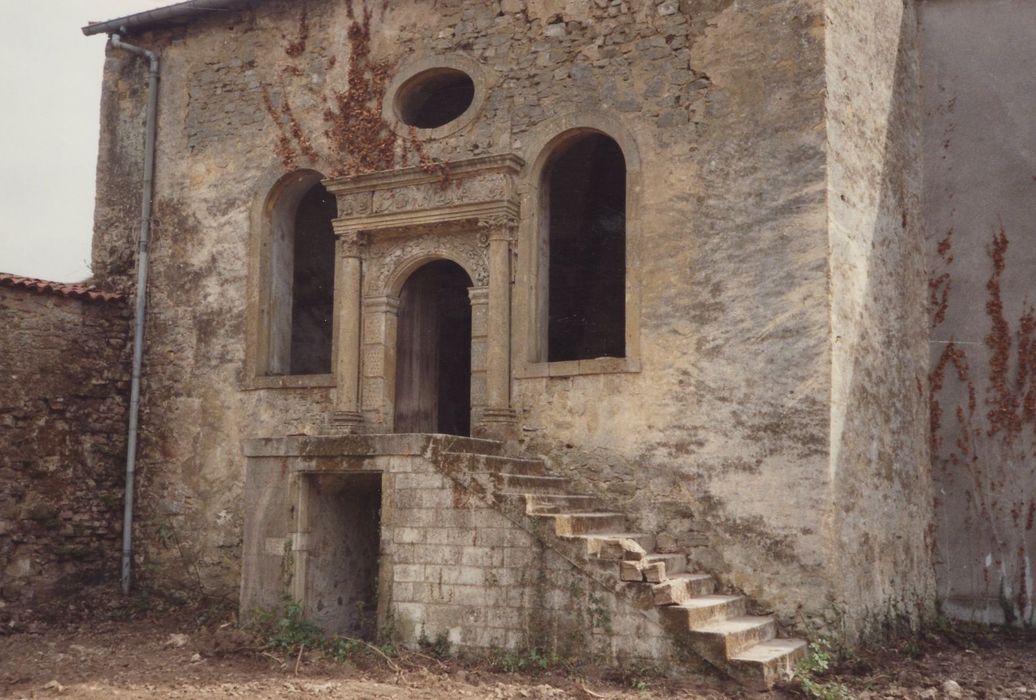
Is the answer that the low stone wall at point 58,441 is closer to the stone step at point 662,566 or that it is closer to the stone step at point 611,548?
the stone step at point 611,548

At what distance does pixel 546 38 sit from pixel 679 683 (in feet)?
19.6

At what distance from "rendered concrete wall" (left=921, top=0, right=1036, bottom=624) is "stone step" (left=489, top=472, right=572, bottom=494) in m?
3.84

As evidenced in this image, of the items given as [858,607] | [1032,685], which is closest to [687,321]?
[858,607]

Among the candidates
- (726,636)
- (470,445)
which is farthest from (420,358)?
(726,636)

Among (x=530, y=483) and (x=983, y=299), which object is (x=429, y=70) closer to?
(x=530, y=483)

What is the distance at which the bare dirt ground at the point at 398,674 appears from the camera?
740 centimetres

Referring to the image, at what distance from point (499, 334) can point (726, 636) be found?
12.0 feet

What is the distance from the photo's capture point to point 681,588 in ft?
25.6

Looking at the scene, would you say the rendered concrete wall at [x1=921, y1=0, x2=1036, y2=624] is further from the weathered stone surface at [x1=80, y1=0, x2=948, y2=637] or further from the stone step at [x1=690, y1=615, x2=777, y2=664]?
the stone step at [x1=690, y1=615, x2=777, y2=664]

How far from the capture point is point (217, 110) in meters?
11.8

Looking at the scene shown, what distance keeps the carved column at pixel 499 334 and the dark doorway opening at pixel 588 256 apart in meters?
4.05

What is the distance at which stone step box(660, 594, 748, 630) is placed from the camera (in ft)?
24.7

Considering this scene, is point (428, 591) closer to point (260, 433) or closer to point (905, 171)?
point (260, 433)

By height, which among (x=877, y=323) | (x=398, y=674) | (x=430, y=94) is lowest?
(x=398, y=674)
